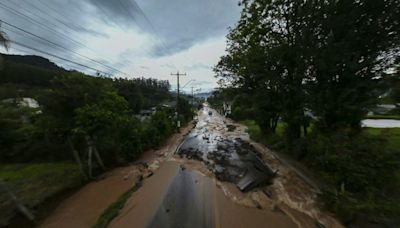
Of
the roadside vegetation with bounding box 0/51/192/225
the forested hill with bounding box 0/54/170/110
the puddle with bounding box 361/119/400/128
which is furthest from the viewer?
the forested hill with bounding box 0/54/170/110

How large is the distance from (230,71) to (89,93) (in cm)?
1334

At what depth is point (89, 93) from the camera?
10992 millimetres

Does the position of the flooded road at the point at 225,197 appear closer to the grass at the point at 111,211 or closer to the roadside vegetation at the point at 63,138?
the grass at the point at 111,211

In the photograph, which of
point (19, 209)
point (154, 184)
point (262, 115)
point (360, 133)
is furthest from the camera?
point (262, 115)

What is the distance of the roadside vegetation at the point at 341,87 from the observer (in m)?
7.46

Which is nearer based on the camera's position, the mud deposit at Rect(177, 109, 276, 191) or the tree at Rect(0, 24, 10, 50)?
the tree at Rect(0, 24, 10, 50)

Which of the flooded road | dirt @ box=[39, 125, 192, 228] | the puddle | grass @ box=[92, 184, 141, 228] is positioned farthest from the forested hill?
the puddle

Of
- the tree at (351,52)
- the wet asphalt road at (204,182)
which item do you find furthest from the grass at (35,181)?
the tree at (351,52)

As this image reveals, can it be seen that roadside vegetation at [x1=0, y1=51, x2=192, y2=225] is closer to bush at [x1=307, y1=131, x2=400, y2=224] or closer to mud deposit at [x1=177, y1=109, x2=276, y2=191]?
mud deposit at [x1=177, y1=109, x2=276, y2=191]

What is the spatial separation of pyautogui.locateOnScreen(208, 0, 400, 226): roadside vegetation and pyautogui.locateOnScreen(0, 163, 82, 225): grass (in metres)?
11.1

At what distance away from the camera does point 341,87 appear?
10250 mm

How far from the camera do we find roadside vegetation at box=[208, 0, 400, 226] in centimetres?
746

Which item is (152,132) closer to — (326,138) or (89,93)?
(89,93)

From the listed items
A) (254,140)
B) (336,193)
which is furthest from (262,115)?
(336,193)
